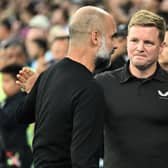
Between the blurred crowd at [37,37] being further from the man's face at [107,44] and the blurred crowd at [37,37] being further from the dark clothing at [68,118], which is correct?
the dark clothing at [68,118]

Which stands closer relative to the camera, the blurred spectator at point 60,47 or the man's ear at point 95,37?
the man's ear at point 95,37

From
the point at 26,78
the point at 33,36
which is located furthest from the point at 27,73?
the point at 33,36

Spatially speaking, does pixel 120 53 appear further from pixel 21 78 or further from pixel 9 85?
pixel 21 78

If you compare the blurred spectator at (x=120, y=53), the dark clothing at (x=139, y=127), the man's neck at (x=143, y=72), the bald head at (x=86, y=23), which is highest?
the bald head at (x=86, y=23)

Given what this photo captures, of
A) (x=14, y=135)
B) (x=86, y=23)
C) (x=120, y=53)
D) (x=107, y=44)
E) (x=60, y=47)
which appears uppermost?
(x=86, y=23)

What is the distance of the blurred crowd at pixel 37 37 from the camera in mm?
8125

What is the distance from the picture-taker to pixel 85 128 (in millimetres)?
4691

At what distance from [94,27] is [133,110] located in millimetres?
902

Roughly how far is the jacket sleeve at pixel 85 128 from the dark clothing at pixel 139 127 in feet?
2.63

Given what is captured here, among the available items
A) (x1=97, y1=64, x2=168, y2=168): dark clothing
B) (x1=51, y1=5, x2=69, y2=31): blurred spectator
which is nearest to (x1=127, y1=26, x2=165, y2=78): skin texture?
(x1=97, y1=64, x2=168, y2=168): dark clothing

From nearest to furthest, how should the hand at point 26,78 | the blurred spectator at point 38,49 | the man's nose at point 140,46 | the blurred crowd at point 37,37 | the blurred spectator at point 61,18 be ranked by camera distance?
the hand at point 26,78 → the man's nose at point 140,46 → the blurred crowd at point 37,37 → the blurred spectator at point 38,49 → the blurred spectator at point 61,18

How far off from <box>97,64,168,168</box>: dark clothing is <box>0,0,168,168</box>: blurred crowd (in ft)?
1.75

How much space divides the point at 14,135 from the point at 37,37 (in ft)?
12.5

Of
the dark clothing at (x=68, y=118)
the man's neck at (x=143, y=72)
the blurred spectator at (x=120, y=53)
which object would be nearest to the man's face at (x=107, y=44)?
the dark clothing at (x=68, y=118)
